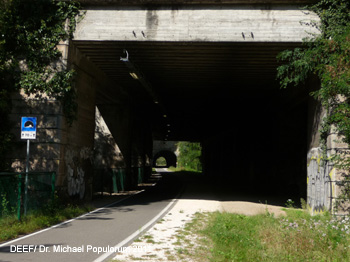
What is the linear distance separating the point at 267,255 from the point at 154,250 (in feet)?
7.36

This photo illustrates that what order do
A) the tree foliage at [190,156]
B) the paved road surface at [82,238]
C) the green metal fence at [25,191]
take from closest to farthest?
the paved road surface at [82,238], the green metal fence at [25,191], the tree foliage at [190,156]

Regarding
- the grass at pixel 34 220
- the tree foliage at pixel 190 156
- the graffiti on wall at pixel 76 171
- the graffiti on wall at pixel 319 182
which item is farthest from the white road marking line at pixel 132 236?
the tree foliage at pixel 190 156

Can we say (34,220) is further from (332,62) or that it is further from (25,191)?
(332,62)

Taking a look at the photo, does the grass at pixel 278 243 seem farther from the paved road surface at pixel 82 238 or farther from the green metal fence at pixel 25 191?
the green metal fence at pixel 25 191

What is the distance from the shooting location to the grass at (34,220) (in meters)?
8.51

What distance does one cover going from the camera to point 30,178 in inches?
422

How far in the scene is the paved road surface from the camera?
6.64 metres

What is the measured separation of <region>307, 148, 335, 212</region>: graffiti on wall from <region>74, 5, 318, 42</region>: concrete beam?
13.9 ft

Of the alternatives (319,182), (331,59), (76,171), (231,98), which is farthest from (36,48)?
(231,98)

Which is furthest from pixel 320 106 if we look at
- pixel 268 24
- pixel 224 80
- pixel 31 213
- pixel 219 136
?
pixel 219 136

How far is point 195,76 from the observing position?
1698 cm

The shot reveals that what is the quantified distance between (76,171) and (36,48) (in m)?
4.87

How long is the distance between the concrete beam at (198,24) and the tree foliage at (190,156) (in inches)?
2369

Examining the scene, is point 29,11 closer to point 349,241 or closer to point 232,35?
point 232,35
